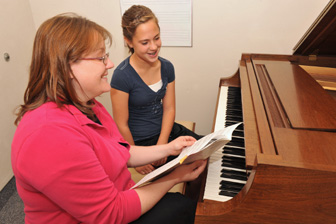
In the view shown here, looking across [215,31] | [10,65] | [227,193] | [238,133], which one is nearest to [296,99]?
[238,133]

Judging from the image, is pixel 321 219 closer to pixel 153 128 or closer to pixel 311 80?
pixel 311 80

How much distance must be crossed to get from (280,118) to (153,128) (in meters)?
0.85

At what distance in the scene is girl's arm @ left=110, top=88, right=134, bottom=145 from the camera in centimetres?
141

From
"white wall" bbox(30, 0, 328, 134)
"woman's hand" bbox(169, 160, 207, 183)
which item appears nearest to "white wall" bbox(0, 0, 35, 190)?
"white wall" bbox(30, 0, 328, 134)

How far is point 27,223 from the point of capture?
88cm

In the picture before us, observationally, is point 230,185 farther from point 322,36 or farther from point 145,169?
point 322,36

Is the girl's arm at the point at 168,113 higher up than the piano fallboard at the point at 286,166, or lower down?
lower down

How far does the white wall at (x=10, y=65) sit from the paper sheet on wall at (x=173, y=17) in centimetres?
91

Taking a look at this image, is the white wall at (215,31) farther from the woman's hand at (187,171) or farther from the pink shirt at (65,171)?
the pink shirt at (65,171)

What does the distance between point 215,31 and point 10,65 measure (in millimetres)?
1771

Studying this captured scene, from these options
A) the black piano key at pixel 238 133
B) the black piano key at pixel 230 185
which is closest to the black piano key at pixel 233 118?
the black piano key at pixel 238 133

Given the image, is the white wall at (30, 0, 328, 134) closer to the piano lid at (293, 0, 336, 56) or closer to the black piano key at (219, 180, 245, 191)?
the piano lid at (293, 0, 336, 56)

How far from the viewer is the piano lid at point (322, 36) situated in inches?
50.7

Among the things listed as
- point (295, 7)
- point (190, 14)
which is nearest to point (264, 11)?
point (295, 7)
